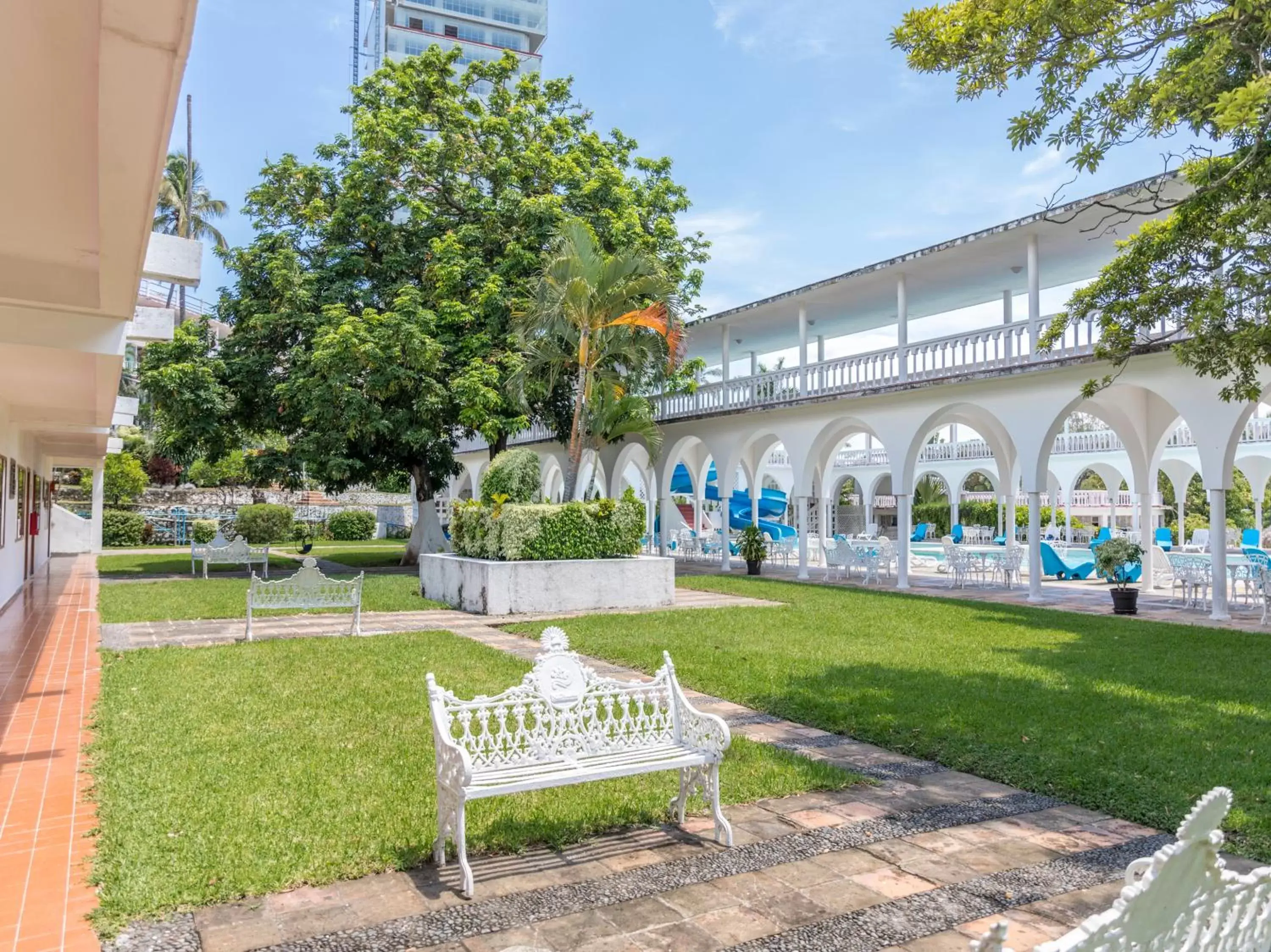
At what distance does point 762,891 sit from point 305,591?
28.7 ft

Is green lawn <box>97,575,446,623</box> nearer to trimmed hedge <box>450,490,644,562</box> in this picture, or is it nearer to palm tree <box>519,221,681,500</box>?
trimmed hedge <box>450,490,644,562</box>

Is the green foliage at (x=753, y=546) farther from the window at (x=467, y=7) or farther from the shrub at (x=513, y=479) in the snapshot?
the window at (x=467, y=7)

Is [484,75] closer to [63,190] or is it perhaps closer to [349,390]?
[349,390]

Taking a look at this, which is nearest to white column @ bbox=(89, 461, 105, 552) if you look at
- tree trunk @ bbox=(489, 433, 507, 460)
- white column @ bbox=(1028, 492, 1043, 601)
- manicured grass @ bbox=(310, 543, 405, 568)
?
manicured grass @ bbox=(310, 543, 405, 568)

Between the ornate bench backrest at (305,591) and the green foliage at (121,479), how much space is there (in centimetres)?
2551

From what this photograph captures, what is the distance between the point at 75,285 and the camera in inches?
207

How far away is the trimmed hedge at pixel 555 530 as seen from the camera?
44.9 feet

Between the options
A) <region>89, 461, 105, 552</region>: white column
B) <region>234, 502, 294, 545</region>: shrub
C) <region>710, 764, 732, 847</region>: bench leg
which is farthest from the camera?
<region>234, 502, 294, 545</region>: shrub

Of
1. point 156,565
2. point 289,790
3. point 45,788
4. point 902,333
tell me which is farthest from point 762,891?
point 156,565

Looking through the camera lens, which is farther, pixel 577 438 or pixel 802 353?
pixel 802 353

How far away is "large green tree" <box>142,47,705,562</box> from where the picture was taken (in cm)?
1877

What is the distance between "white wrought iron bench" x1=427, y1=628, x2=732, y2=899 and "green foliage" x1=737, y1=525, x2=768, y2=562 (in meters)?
15.8

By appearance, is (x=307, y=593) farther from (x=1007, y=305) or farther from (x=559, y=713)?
(x=1007, y=305)

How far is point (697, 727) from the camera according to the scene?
442 cm
